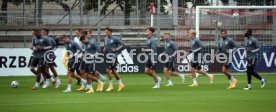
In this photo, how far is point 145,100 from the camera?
64.3 feet

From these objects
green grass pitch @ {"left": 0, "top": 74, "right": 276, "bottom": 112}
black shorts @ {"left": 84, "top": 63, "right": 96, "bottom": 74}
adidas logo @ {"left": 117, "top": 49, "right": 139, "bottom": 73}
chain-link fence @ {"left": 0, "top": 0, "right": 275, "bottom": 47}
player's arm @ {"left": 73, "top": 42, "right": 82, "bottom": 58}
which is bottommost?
green grass pitch @ {"left": 0, "top": 74, "right": 276, "bottom": 112}

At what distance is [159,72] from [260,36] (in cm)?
583

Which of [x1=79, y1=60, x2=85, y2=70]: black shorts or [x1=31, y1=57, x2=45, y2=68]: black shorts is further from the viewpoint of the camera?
[x1=31, y1=57, x2=45, y2=68]: black shorts

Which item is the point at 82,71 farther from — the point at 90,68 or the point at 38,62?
the point at 38,62

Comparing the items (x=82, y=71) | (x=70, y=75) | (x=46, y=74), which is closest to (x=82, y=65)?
(x=82, y=71)

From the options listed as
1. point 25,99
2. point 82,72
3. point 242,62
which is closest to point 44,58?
point 82,72

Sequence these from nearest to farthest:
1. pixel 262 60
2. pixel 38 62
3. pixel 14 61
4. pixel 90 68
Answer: pixel 90 68 < pixel 38 62 < pixel 14 61 < pixel 262 60

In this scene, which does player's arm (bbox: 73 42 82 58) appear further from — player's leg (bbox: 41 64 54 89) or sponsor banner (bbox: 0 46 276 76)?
sponsor banner (bbox: 0 46 276 76)

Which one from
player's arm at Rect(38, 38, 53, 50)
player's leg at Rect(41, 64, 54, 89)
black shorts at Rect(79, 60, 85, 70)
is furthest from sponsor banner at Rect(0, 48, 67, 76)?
black shorts at Rect(79, 60, 85, 70)

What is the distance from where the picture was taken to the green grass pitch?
17.2 m

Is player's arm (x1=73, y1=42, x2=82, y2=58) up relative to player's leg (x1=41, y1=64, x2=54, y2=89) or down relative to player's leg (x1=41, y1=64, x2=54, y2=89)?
up

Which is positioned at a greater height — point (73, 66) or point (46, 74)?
point (73, 66)

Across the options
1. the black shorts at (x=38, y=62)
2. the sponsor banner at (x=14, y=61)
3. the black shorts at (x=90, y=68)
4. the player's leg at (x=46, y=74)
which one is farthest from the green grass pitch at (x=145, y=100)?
the sponsor banner at (x=14, y=61)

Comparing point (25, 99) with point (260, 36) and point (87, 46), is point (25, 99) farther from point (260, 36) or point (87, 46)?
point (260, 36)
